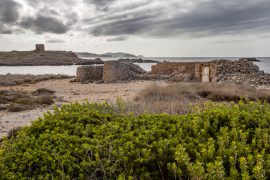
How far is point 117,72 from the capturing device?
20.4 m

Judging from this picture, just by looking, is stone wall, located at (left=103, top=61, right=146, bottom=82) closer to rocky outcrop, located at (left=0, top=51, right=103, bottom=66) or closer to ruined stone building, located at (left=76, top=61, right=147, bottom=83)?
ruined stone building, located at (left=76, top=61, right=147, bottom=83)

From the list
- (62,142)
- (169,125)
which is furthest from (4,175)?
(169,125)

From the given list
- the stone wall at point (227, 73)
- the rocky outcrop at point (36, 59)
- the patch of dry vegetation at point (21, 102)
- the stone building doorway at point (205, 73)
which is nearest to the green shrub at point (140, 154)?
the patch of dry vegetation at point (21, 102)

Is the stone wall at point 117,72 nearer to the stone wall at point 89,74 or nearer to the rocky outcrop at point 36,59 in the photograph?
the stone wall at point 89,74

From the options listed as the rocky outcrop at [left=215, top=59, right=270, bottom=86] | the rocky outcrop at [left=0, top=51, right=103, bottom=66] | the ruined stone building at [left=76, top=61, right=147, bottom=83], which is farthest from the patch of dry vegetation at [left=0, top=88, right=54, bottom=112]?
the rocky outcrop at [left=0, top=51, right=103, bottom=66]

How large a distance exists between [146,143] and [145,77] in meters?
19.1

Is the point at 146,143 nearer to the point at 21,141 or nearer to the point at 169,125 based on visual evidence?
the point at 169,125

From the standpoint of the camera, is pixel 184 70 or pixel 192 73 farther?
pixel 184 70

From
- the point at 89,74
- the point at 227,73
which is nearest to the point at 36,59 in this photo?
the point at 89,74

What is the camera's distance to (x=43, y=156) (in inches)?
101

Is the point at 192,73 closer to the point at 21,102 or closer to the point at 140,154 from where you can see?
the point at 21,102

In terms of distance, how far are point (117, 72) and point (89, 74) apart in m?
2.43

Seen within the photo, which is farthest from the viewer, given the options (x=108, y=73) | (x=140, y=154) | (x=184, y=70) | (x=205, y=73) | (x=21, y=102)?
(x=184, y=70)

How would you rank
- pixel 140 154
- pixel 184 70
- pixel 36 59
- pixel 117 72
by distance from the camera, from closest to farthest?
pixel 140 154
pixel 117 72
pixel 184 70
pixel 36 59
